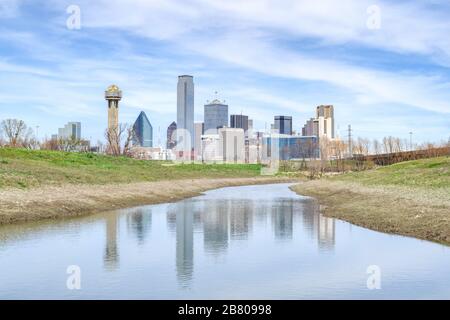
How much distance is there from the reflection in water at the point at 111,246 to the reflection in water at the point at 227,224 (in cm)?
295

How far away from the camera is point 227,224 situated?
4231 cm

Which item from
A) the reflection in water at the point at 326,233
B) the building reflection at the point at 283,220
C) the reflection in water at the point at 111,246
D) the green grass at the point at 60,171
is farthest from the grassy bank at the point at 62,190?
the reflection in water at the point at 326,233

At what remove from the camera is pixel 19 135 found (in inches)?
6570

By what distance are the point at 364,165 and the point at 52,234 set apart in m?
146

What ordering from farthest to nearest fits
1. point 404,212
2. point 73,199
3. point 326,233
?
point 73,199 < point 404,212 < point 326,233

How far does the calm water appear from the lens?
20.5m

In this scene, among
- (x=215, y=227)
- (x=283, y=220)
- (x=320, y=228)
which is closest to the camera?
(x=320, y=228)

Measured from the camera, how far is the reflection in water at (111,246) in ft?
84.5

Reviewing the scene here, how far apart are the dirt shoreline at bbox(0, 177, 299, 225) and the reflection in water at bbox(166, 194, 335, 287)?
642 cm

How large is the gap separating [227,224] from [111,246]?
13.2m

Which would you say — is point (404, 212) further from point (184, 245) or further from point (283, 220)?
point (184, 245)

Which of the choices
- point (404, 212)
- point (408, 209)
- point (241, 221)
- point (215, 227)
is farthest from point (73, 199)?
point (408, 209)

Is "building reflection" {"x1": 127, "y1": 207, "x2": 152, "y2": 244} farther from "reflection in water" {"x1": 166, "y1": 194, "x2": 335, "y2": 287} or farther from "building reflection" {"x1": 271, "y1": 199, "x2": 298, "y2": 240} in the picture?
"building reflection" {"x1": 271, "y1": 199, "x2": 298, "y2": 240}
